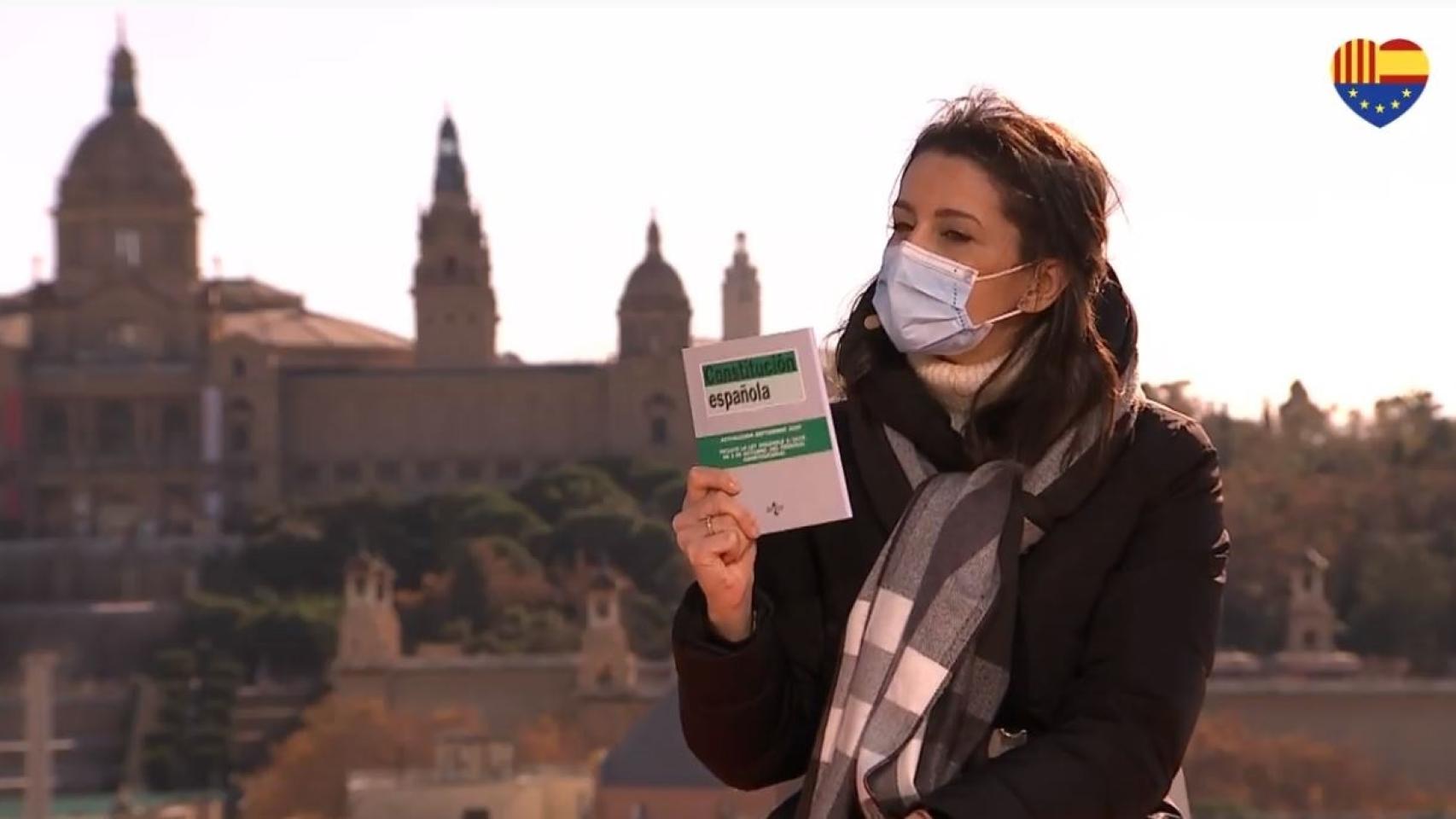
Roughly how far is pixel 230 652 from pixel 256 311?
15.7 meters

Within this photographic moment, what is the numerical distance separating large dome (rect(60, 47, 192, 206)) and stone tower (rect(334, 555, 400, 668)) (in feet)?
40.7

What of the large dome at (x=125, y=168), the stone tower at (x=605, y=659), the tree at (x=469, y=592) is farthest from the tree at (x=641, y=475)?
the stone tower at (x=605, y=659)

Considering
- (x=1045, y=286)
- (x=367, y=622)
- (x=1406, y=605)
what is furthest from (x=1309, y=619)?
(x=1045, y=286)

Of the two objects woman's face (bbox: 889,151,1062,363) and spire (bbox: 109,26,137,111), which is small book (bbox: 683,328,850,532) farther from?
spire (bbox: 109,26,137,111)

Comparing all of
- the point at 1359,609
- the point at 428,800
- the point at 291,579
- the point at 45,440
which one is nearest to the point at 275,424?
the point at 45,440

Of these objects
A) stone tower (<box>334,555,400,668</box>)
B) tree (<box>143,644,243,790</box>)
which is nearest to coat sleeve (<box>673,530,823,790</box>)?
tree (<box>143,644,243,790</box>)

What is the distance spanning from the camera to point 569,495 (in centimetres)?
3906

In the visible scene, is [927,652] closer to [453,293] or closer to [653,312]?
[653,312]

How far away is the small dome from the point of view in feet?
143

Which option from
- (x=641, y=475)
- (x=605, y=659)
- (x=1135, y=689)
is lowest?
(x=605, y=659)

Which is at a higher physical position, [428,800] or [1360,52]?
[1360,52]

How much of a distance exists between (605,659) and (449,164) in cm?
1771

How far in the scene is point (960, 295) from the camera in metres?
1.56

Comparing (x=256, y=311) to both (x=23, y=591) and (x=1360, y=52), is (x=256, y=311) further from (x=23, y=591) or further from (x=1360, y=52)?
(x=1360, y=52)
